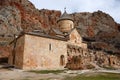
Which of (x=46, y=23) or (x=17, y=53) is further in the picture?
(x=46, y=23)

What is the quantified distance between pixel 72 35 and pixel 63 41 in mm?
4979

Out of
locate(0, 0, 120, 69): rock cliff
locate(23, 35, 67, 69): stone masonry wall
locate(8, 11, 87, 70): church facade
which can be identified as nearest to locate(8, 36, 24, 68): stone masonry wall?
locate(8, 11, 87, 70): church facade

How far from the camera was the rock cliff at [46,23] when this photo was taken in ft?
246

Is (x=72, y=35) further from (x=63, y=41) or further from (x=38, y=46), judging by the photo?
(x=38, y=46)

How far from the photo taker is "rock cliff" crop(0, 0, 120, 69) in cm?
7494

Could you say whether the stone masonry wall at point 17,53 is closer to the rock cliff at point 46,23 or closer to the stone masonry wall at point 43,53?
the stone masonry wall at point 43,53

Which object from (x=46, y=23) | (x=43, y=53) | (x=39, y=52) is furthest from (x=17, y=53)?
(x=46, y=23)

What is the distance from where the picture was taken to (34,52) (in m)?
39.4

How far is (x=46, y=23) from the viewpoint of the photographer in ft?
339

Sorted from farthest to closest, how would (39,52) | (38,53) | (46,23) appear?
(46,23) < (39,52) < (38,53)

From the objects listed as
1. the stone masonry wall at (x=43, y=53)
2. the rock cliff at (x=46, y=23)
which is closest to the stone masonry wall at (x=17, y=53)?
the stone masonry wall at (x=43, y=53)

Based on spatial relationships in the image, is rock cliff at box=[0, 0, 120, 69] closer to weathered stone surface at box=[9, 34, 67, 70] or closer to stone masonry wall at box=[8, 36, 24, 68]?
weathered stone surface at box=[9, 34, 67, 70]

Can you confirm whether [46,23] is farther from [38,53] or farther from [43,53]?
[38,53]

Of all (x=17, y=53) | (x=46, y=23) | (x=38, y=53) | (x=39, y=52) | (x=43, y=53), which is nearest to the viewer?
(x=38, y=53)
